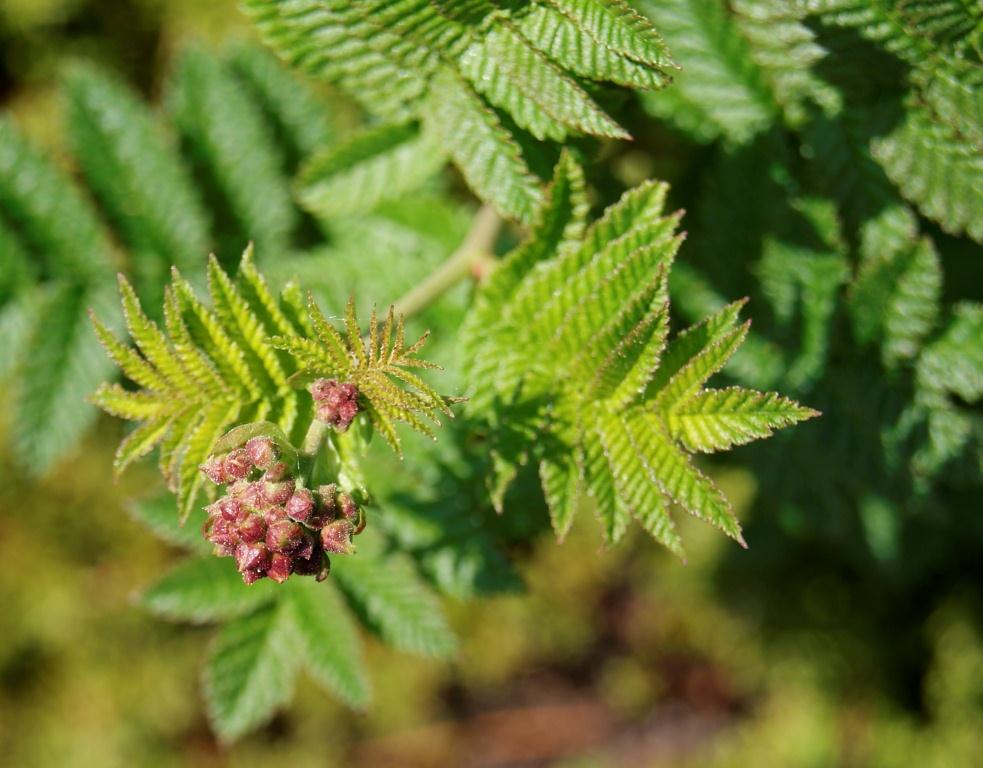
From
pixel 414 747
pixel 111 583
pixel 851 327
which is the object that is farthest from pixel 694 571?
pixel 111 583

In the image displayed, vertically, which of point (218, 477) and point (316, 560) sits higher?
point (218, 477)

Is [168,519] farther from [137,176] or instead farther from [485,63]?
[485,63]

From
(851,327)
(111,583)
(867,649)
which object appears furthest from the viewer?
(111,583)

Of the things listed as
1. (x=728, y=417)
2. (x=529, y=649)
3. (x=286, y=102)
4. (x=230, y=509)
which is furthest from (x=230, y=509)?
(x=529, y=649)

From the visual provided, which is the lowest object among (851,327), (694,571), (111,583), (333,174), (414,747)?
(414,747)

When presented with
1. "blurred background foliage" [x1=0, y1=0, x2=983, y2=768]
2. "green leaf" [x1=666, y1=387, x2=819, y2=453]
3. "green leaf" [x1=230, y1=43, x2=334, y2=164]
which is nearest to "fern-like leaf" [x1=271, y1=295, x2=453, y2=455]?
"green leaf" [x1=666, y1=387, x2=819, y2=453]

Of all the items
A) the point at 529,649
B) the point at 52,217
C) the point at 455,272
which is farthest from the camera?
the point at 529,649

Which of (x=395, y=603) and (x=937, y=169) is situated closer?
(x=937, y=169)

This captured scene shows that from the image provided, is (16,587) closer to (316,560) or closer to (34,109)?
(34,109)
